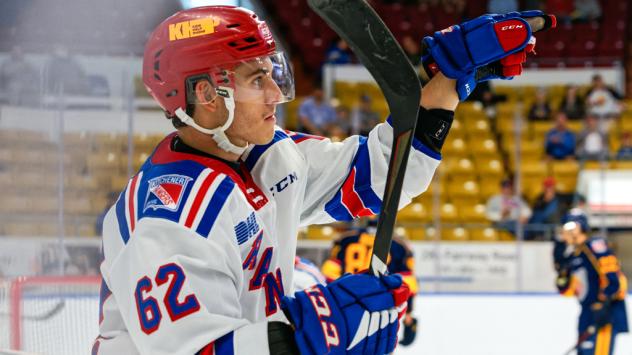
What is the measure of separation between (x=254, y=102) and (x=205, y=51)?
115 mm

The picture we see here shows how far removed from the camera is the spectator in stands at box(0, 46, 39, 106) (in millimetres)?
A: 2305

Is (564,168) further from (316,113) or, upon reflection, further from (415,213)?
(316,113)

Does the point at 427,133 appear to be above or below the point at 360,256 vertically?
above

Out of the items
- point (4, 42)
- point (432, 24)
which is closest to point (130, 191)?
point (4, 42)

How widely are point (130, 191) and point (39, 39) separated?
1043 millimetres

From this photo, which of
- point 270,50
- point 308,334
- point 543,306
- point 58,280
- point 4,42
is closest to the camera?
point 308,334

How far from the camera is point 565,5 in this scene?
10055mm

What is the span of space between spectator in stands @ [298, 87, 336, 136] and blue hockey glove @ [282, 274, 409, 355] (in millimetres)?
6520

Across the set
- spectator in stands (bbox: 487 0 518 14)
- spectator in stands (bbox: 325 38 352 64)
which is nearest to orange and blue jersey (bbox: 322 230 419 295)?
spectator in stands (bbox: 325 38 352 64)

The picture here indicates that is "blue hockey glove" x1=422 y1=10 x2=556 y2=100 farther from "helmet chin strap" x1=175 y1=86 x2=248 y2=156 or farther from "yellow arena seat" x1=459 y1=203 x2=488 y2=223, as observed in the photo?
"yellow arena seat" x1=459 y1=203 x2=488 y2=223

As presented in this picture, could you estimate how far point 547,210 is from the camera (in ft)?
23.7

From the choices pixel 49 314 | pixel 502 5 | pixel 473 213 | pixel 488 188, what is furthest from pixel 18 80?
pixel 502 5

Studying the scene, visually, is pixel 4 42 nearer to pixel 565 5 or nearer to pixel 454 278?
pixel 454 278

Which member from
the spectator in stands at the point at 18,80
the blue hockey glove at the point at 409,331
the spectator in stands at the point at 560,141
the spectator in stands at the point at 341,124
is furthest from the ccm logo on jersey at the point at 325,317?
the spectator in stands at the point at 560,141
